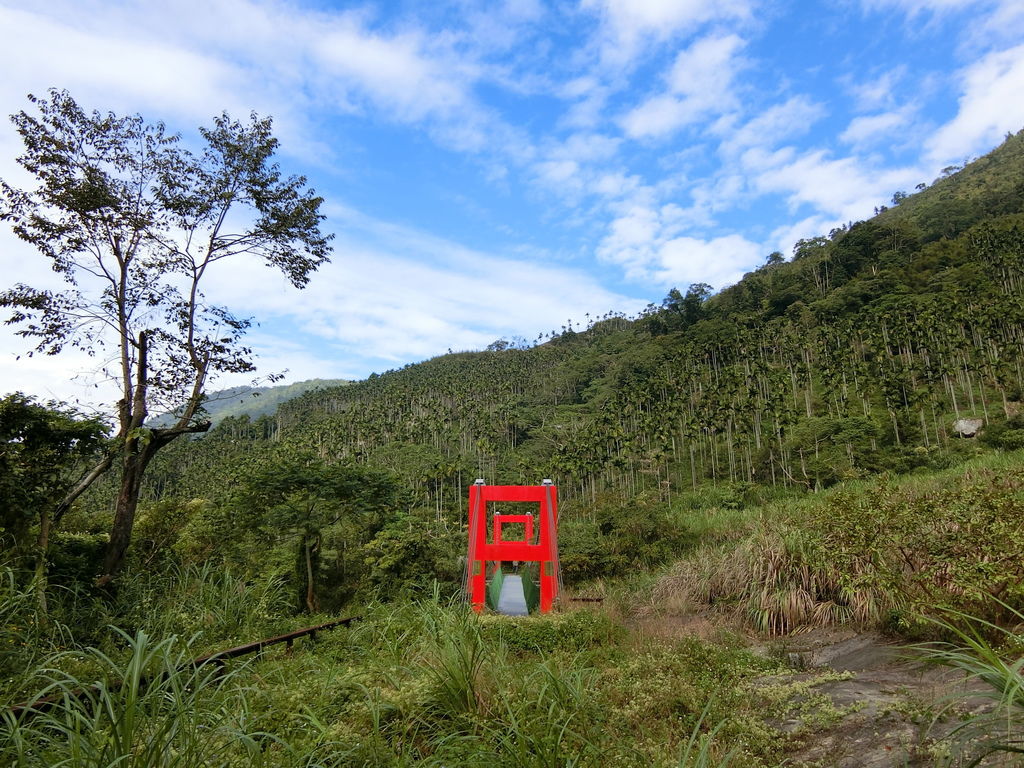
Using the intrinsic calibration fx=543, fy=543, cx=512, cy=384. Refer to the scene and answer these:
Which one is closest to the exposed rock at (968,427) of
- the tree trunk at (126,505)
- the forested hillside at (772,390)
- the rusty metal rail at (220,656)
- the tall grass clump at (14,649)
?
the forested hillside at (772,390)

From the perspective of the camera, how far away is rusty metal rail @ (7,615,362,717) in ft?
7.87

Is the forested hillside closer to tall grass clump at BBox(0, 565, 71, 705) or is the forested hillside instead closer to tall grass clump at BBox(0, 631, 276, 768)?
tall grass clump at BBox(0, 631, 276, 768)

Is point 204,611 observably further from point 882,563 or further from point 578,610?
point 882,563

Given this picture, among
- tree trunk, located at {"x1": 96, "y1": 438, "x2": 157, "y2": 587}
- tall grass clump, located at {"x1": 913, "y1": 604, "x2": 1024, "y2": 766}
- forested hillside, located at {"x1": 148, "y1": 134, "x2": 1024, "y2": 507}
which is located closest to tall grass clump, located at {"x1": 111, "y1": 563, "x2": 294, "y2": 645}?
tree trunk, located at {"x1": 96, "y1": 438, "x2": 157, "y2": 587}

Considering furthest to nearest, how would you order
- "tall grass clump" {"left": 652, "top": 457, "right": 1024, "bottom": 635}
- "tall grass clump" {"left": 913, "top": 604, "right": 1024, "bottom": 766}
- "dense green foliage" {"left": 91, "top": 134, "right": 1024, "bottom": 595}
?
1. "dense green foliage" {"left": 91, "top": 134, "right": 1024, "bottom": 595}
2. "tall grass clump" {"left": 652, "top": 457, "right": 1024, "bottom": 635}
3. "tall grass clump" {"left": 913, "top": 604, "right": 1024, "bottom": 766}

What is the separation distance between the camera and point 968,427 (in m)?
38.0

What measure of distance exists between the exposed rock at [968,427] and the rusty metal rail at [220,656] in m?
45.8

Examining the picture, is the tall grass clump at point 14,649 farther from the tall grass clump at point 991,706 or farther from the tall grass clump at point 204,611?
the tall grass clump at point 991,706

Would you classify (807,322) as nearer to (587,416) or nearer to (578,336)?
(587,416)

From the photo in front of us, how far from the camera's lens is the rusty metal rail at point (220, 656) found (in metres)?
2.40

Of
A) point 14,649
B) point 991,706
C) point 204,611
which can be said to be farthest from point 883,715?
point 204,611

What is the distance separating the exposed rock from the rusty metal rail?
150 feet

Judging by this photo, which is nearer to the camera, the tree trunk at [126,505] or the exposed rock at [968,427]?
the tree trunk at [126,505]

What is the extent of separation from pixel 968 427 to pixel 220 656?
4822 centimetres
